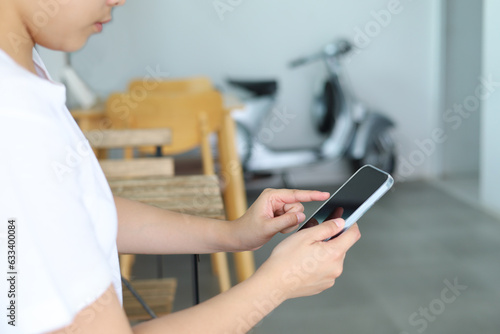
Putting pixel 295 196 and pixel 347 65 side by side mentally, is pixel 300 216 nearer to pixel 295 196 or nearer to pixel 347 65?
pixel 295 196

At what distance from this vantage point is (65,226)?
476 millimetres

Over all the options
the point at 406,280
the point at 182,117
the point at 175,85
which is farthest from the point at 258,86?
Result: the point at 406,280

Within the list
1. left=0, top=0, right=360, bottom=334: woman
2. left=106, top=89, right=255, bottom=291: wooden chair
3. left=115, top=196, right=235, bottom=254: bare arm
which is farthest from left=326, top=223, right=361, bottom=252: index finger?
left=106, top=89, right=255, bottom=291: wooden chair

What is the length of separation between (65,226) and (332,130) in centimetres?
371

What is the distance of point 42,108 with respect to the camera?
1.59 ft

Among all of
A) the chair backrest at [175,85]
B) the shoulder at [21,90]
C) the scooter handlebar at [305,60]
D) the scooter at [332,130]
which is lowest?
the scooter at [332,130]

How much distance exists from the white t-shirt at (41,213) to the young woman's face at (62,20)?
6 centimetres

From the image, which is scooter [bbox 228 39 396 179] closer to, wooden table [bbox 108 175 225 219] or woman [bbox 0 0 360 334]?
wooden table [bbox 108 175 225 219]

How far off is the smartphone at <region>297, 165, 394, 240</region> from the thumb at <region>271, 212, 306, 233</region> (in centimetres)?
2

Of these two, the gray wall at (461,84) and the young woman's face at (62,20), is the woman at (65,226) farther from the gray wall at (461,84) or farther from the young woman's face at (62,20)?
the gray wall at (461,84)

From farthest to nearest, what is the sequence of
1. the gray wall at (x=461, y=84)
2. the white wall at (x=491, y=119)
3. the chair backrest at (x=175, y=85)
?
the gray wall at (x=461, y=84), the chair backrest at (x=175, y=85), the white wall at (x=491, y=119)

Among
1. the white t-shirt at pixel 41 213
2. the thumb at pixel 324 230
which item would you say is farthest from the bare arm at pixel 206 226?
the white t-shirt at pixel 41 213

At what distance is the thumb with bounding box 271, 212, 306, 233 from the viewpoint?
78 centimetres

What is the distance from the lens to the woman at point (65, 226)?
18.2 inches
